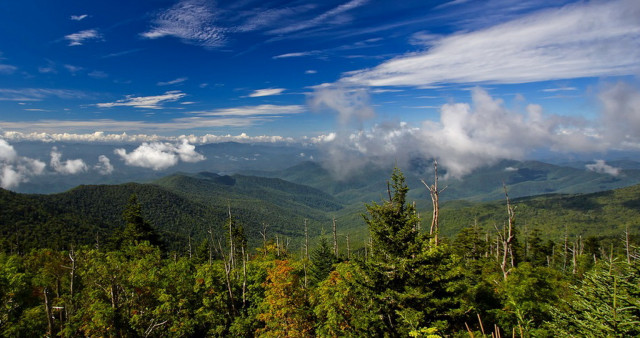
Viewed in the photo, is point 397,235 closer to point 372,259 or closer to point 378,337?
point 372,259

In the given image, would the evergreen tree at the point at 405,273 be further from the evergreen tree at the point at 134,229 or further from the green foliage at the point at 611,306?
the evergreen tree at the point at 134,229

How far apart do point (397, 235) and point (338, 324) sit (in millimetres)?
9145

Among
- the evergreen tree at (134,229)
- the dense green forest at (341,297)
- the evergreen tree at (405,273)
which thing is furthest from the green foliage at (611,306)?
the evergreen tree at (134,229)

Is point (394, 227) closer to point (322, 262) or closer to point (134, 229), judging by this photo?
point (322, 262)

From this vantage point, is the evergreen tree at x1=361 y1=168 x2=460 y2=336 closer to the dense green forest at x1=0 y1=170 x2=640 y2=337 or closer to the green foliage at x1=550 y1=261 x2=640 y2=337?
the dense green forest at x1=0 y1=170 x2=640 y2=337

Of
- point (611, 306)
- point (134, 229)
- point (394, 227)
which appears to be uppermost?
point (611, 306)

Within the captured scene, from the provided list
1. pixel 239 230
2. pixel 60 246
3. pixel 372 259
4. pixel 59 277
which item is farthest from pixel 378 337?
pixel 60 246

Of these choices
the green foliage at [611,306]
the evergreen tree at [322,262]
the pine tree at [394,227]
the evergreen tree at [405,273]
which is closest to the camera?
the green foliage at [611,306]

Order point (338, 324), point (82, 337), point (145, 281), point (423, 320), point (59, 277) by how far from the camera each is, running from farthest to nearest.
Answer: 1. point (59, 277)
2. point (145, 281)
3. point (338, 324)
4. point (82, 337)
5. point (423, 320)

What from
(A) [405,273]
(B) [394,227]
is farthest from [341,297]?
(B) [394,227]

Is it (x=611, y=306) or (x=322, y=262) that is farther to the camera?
(x=322, y=262)

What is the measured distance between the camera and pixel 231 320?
29.1 meters

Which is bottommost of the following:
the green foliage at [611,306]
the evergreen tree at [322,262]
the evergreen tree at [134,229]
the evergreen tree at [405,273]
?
the evergreen tree at [322,262]

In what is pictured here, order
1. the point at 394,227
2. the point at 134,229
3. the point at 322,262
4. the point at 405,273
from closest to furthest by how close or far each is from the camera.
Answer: the point at 405,273 → the point at 394,227 → the point at 322,262 → the point at 134,229
